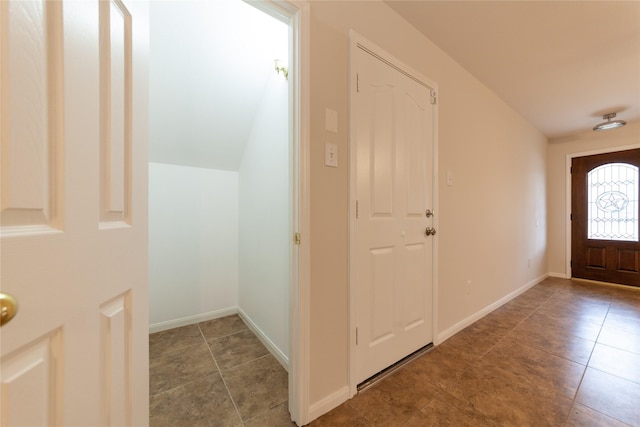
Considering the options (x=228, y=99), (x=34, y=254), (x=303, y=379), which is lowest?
(x=303, y=379)

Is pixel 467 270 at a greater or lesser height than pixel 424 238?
lesser

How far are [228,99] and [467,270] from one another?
2717 mm

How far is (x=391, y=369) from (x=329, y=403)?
21.5 inches

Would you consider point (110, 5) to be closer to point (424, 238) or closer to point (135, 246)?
point (135, 246)

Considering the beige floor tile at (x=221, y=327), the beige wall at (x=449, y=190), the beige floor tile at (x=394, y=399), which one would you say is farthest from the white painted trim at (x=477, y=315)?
the beige floor tile at (x=221, y=327)

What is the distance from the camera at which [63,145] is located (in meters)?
0.49

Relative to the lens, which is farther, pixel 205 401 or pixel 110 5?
pixel 205 401

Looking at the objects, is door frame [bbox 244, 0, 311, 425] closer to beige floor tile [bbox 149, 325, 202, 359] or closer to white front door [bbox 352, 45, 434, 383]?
white front door [bbox 352, 45, 434, 383]

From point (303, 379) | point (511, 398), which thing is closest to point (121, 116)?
point (303, 379)

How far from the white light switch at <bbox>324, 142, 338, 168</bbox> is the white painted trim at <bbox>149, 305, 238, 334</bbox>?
213cm

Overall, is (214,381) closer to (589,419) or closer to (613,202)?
(589,419)

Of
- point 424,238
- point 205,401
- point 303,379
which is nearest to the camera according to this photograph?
point 303,379

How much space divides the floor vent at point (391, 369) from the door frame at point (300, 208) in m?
Answer: 0.43

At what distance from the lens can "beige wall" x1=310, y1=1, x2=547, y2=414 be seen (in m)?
1.23
